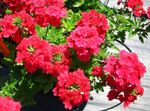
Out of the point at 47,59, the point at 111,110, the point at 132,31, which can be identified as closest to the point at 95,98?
the point at 111,110

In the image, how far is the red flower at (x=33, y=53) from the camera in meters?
1.76

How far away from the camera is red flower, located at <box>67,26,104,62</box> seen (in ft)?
5.93

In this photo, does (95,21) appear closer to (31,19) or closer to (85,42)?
(85,42)

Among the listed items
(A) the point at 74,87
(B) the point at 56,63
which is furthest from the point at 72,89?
(B) the point at 56,63

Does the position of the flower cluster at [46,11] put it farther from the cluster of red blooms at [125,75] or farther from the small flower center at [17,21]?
the cluster of red blooms at [125,75]

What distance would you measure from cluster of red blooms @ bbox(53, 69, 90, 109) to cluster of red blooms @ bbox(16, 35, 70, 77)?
0.09 metres

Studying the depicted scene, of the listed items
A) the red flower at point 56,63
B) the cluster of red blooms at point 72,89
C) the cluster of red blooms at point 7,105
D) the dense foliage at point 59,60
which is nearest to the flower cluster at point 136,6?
the dense foliage at point 59,60

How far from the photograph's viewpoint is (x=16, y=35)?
191cm

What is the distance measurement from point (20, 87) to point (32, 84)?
0.06 meters

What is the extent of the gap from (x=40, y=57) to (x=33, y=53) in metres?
0.04

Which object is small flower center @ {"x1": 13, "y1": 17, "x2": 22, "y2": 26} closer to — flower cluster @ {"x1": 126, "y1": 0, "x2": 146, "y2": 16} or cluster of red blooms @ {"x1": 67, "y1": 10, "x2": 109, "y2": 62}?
cluster of red blooms @ {"x1": 67, "y1": 10, "x2": 109, "y2": 62}

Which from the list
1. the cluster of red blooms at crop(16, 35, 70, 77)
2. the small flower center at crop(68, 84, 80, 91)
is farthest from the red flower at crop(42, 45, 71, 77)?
the small flower center at crop(68, 84, 80, 91)

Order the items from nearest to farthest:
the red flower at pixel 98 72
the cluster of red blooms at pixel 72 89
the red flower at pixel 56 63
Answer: the cluster of red blooms at pixel 72 89
the red flower at pixel 56 63
the red flower at pixel 98 72

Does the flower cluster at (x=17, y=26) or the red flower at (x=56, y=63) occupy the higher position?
the flower cluster at (x=17, y=26)
